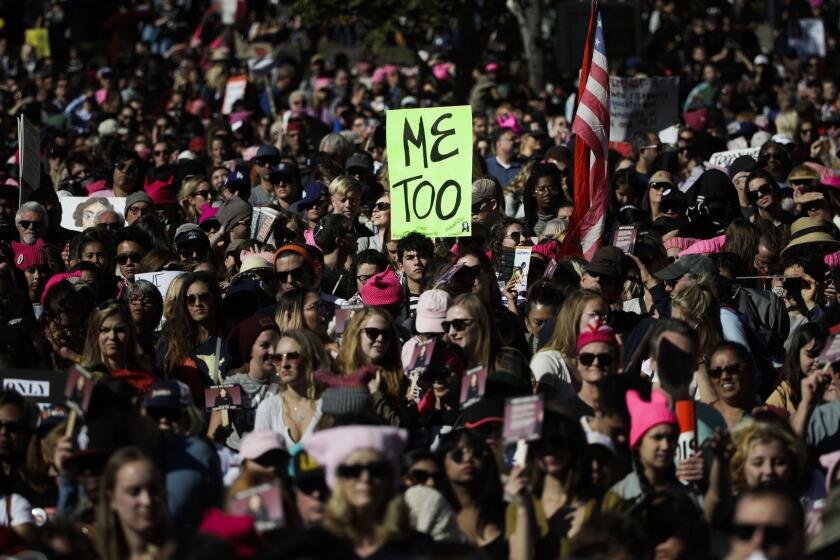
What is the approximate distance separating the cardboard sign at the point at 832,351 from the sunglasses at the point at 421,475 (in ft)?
6.28

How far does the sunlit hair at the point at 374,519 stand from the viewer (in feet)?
19.8

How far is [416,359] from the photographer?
8211 millimetres

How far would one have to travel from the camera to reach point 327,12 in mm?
23422

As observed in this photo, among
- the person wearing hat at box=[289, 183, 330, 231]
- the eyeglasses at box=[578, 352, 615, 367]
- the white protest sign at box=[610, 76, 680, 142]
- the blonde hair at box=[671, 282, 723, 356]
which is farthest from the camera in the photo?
the white protest sign at box=[610, 76, 680, 142]

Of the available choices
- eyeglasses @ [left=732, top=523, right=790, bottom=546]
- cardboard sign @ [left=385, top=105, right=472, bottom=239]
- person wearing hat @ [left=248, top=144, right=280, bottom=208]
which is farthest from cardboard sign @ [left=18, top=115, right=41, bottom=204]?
eyeglasses @ [left=732, top=523, right=790, bottom=546]

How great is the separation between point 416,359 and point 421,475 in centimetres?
145

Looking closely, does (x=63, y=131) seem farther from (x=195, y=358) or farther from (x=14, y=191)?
(x=195, y=358)

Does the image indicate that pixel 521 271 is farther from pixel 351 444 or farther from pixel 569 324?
pixel 351 444

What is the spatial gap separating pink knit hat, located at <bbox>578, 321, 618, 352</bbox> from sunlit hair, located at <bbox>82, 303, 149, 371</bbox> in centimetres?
212

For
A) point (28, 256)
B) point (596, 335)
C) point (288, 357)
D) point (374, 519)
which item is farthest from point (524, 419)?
point (28, 256)

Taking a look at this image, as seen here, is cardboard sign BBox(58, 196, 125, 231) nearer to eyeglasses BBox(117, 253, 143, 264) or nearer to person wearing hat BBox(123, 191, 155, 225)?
person wearing hat BBox(123, 191, 155, 225)

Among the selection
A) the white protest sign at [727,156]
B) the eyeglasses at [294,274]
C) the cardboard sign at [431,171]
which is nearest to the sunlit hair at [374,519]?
the eyeglasses at [294,274]

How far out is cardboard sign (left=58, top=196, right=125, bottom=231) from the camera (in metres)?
12.5

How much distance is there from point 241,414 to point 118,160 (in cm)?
598
